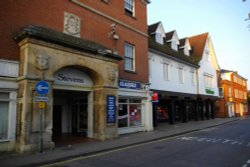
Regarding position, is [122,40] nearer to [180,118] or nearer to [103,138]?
[103,138]

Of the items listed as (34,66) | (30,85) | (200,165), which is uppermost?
(34,66)

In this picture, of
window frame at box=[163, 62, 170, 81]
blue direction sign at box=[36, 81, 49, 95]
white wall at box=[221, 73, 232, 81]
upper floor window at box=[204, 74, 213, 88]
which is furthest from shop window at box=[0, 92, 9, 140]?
white wall at box=[221, 73, 232, 81]

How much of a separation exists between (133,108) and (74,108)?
433 centimetres

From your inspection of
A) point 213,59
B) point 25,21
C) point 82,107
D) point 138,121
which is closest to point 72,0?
point 25,21

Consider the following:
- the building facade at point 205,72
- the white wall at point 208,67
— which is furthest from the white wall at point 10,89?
the white wall at point 208,67

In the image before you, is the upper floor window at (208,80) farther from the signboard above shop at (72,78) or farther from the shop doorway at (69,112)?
the signboard above shop at (72,78)

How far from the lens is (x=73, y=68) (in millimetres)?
12859

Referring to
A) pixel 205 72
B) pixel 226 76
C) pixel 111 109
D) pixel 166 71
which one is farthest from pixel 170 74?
pixel 226 76

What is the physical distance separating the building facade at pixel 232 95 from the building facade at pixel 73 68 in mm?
31070

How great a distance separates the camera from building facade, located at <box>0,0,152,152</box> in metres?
10.0

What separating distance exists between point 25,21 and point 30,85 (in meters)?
3.22

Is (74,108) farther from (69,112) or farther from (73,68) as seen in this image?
(73,68)

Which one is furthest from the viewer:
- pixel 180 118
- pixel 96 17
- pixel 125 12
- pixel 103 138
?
pixel 180 118

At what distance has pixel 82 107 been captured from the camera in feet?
51.6
